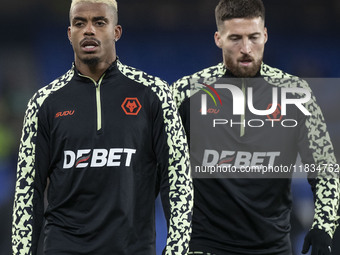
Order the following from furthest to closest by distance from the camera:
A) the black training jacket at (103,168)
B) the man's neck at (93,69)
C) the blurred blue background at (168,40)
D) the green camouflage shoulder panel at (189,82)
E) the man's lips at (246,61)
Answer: the blurred blue background at (168,40) → the green camouflage shoulder panel at (189,82) → the man's lips at (246,61) → the man's neck at (93,69) → the black training jacket at (103,168)

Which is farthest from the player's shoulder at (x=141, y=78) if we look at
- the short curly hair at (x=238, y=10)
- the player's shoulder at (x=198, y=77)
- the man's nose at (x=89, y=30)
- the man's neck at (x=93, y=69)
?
the short curly hair at (x=238, y=10)

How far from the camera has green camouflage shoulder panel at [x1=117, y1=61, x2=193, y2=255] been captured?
379 cm

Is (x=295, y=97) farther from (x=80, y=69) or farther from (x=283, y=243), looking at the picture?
(x=80, y=69)

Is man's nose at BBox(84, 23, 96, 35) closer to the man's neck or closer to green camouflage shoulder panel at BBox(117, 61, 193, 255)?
the man's neck

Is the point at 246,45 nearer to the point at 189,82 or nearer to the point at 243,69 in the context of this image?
the point at 243,69

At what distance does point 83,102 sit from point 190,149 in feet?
2.95

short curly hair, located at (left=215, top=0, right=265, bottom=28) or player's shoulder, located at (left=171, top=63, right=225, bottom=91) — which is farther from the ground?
short curly hair, located at (left=215, top=0, right=265, bottom=28)

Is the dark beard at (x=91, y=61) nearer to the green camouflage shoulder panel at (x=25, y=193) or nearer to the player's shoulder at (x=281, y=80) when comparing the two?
the green camouflage shoulder panel at (x=25, y=193)

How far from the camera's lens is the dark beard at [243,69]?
15.1 ft

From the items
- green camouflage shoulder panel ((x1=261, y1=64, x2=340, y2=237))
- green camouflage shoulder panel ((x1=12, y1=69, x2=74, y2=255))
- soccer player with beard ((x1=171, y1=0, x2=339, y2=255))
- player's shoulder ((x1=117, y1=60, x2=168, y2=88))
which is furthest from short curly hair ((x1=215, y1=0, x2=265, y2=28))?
green camouflage shoulder panel ((x1=12, y1=69, x2=74, y2=255))

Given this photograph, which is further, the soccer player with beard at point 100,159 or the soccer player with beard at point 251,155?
the soccer player with beard at point 251,155

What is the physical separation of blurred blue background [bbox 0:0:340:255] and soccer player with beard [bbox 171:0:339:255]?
14.5 ft

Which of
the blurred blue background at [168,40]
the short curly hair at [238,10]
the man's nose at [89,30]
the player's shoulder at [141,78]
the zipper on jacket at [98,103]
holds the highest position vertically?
the blurred blue background at [168,40]

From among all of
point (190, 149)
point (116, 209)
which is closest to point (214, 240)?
point (190, 149)
